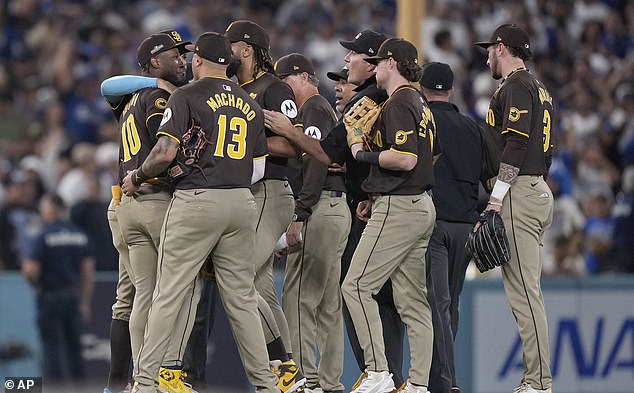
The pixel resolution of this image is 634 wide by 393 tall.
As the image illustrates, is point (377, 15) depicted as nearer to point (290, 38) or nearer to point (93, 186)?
point (290, 38)

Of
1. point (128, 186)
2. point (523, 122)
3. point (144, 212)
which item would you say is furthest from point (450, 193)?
point (128, 186)

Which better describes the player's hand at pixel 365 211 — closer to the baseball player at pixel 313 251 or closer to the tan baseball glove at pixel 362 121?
the baseball player at pixel 313 251

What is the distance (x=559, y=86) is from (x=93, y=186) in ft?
23.6

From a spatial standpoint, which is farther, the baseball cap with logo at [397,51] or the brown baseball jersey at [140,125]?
the baseball cap with logo at [397,51]

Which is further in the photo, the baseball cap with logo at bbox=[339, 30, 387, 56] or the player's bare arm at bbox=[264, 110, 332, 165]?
the baseball cap with logo at bbox=[339, 30, 387, 56]

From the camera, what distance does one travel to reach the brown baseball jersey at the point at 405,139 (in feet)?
24.7

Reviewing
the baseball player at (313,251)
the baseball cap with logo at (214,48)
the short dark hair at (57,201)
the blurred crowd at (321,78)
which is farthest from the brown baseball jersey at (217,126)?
the blurred crowd at (321,78)

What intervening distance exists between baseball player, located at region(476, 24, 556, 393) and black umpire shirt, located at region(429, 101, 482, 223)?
0.56 meters

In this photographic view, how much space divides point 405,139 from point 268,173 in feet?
3.33

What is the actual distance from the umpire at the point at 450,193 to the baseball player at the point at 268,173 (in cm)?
105

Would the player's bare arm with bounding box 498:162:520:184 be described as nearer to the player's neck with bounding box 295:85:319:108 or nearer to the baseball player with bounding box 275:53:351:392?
the baseball player with bounding box 275:53:351:392

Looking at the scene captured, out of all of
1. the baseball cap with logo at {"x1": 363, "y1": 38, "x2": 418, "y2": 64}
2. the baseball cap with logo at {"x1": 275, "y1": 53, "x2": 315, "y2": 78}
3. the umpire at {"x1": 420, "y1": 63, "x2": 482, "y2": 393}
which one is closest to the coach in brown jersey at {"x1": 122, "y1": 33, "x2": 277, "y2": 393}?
the baseball cap with logo at {"x1": 363, "y1": 38, "x2": 418, "y2": 64}

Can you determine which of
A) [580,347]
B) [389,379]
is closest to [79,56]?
[580,347]

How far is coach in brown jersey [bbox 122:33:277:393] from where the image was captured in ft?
23.7
